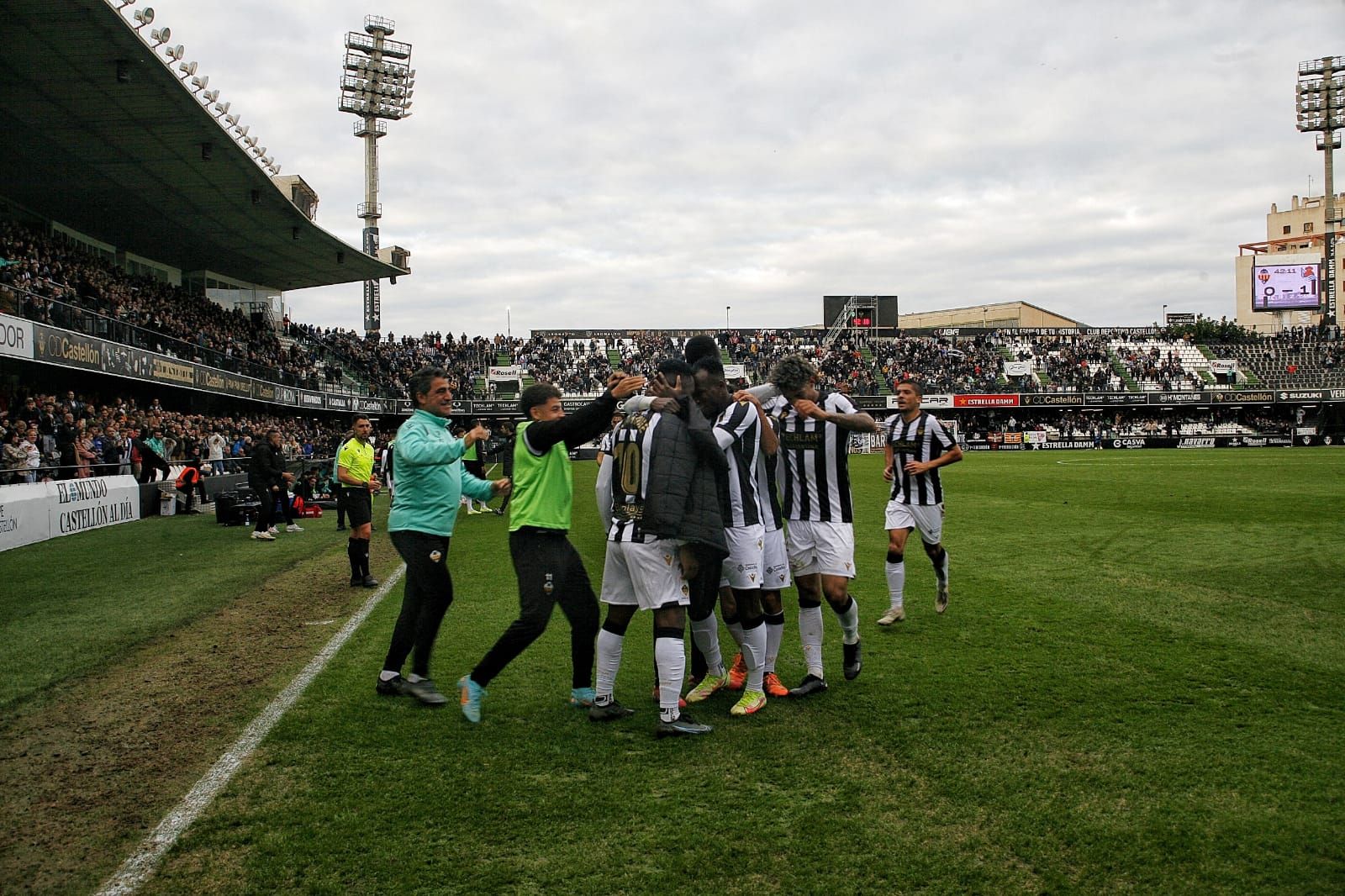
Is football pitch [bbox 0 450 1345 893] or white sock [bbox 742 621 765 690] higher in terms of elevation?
white sock [bbox 742 621 765 690]

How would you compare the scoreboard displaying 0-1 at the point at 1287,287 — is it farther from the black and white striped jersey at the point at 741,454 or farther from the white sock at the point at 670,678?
the white sock at the point at 670,678

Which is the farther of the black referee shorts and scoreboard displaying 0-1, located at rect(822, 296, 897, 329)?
scoreboard displaying 0-1, located at rect(822, 296, 897, 329)

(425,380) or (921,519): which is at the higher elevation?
(425,380)

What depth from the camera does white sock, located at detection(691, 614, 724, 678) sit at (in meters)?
5.69

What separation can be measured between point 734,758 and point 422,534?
8.27ft

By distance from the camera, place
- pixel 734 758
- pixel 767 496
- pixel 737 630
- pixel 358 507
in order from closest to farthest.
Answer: pixel 734 758
pixel 737 630
pixel 767 496
pixel 358 507

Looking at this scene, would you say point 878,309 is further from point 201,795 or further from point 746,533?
point 201,795

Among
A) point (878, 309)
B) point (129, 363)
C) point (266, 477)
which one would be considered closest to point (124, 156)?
point (129, 363)

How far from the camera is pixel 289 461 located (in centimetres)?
2630

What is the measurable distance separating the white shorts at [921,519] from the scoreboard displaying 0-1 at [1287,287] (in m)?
66.1

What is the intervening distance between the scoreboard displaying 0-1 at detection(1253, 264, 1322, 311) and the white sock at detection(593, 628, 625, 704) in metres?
70.2

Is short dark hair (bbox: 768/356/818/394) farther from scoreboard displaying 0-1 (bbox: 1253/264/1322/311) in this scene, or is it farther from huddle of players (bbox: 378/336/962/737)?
scoreboard displaying 0-1 (bbox: 1253/264/1322/311)

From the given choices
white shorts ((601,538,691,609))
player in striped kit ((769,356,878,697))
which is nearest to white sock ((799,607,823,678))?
player in striped kit ((769,356,878,697))

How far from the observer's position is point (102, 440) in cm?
1977
